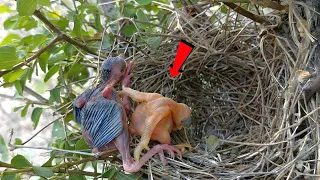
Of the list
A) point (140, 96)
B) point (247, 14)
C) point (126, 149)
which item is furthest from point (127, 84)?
point (247, 14)

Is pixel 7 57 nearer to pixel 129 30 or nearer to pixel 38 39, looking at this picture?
pixel 38 39

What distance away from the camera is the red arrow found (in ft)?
3.28

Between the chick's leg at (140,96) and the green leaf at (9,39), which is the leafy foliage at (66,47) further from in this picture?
the chick's leg at (140,96)

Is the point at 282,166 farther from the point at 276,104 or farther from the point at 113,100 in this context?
the point at 113,100

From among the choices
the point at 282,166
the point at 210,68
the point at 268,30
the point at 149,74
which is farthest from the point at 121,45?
the point at 282,166

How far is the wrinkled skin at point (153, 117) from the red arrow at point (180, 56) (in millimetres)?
134

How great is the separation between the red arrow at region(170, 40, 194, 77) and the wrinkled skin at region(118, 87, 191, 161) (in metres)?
0.13

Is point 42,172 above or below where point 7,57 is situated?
below

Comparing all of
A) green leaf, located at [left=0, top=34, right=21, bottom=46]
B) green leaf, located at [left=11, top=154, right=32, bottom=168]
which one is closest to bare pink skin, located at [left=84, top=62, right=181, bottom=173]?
green leaf, located at [left=11, top=154, right=32, bottom=168]

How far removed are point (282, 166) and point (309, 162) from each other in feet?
0.14

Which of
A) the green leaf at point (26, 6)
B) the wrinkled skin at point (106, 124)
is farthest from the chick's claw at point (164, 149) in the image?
the green leaf at point (26, 6)

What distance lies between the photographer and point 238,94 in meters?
1.07

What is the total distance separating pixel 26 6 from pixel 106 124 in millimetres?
230

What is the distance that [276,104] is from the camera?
0.92m
